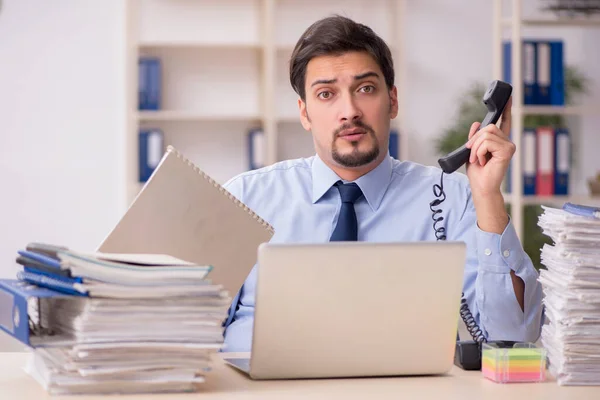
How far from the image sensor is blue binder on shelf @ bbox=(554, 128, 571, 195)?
4348mm

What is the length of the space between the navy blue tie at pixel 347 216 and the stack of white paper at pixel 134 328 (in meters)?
A: 0.88

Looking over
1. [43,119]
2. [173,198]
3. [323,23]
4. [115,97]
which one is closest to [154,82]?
[115,97]

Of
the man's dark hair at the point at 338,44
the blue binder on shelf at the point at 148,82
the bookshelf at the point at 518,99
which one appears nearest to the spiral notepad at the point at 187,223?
the man's dark hair at the point at 338,44

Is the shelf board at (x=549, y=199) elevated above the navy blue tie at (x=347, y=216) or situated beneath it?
situated beneath

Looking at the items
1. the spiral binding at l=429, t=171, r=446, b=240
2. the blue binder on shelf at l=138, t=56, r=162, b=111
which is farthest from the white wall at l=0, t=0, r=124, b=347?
the spiral binding at l=429, t=171, r=446, b=240

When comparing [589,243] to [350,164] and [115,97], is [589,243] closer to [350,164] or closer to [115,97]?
[350,164]

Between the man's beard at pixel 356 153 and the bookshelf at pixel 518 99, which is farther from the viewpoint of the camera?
the bookshelf at pixel 518 99

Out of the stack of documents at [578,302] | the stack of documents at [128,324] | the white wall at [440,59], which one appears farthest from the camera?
the white wall at [440,59]

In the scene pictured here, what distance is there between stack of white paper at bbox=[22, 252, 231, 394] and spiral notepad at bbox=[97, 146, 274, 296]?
24 cm

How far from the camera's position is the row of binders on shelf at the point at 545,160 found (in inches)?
171

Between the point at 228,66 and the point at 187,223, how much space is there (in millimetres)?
3444

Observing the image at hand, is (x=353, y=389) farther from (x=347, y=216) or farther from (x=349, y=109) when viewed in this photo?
(x=349, y=109)

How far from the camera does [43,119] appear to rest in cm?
481

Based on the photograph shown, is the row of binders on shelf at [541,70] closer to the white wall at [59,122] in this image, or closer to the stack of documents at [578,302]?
the white wall at [59,122]
